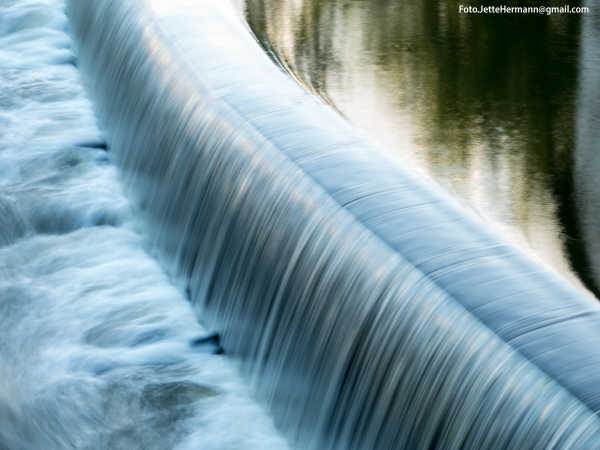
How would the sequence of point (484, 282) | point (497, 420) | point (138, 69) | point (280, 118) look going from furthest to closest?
point (138, 69), point (280, 118), point (484, 282), point (497, 420)

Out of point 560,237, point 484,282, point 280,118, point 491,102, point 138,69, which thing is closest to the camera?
point 484,282

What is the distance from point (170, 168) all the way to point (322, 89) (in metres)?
0.82

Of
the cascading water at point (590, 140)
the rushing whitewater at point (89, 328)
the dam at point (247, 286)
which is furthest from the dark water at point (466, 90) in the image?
the rushing whitewater at point (89, 328)

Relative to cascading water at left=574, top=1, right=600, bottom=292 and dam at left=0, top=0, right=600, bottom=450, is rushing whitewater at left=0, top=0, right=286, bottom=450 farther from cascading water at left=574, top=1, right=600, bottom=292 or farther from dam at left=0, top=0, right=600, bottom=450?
cascading water at left=574, top=1, right=600, bottom=292

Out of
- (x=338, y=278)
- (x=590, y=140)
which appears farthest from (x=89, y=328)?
(x=590, y=140)

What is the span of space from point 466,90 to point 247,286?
1.61 metres

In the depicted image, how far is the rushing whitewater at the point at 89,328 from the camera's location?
406cm

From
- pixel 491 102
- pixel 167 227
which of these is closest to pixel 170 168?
pixel 167 227

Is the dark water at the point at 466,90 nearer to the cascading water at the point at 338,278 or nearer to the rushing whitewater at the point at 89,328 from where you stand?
the cascading water at the point at 338,278

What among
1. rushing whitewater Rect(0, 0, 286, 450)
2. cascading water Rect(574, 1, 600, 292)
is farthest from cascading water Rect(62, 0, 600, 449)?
cascading water Rect(574, 1, 600, 292)

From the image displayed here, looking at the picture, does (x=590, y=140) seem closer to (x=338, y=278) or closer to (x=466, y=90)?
(x=466, y=90)

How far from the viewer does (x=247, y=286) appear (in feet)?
13.8

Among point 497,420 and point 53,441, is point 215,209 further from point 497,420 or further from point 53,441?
point 497,420

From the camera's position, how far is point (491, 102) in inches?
198
